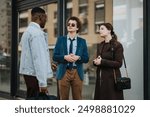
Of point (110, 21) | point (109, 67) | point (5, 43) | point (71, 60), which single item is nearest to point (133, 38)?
point (110, 21)

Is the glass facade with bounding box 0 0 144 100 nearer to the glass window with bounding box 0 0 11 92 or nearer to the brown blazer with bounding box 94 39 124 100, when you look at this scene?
the glass window with bounding box 0 0 11 92

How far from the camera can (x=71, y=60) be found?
559cm

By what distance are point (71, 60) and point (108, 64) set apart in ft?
1.87

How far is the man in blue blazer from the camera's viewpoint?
565cm

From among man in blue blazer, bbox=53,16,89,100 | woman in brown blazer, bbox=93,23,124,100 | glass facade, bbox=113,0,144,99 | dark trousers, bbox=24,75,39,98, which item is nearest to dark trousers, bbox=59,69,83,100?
man in blue blazer, bbox=53,16,89,100

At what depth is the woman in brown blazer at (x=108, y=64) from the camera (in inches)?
211

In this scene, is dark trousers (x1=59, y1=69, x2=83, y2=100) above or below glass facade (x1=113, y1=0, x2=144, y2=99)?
below

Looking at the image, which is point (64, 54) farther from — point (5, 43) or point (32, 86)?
point (5, 43)

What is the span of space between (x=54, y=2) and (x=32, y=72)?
3841 millimetres

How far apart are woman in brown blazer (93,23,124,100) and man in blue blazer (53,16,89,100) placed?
0.30 metres

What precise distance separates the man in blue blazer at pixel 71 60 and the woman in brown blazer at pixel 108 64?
0.99ft

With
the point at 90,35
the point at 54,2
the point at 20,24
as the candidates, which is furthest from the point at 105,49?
the point at 20,24

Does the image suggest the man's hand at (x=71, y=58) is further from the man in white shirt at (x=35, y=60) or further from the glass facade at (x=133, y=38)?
the glass facade at (x=133, y=38)

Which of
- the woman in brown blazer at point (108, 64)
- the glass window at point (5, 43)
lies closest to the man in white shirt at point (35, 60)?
the woman in brown blazer at point (108, 64)
